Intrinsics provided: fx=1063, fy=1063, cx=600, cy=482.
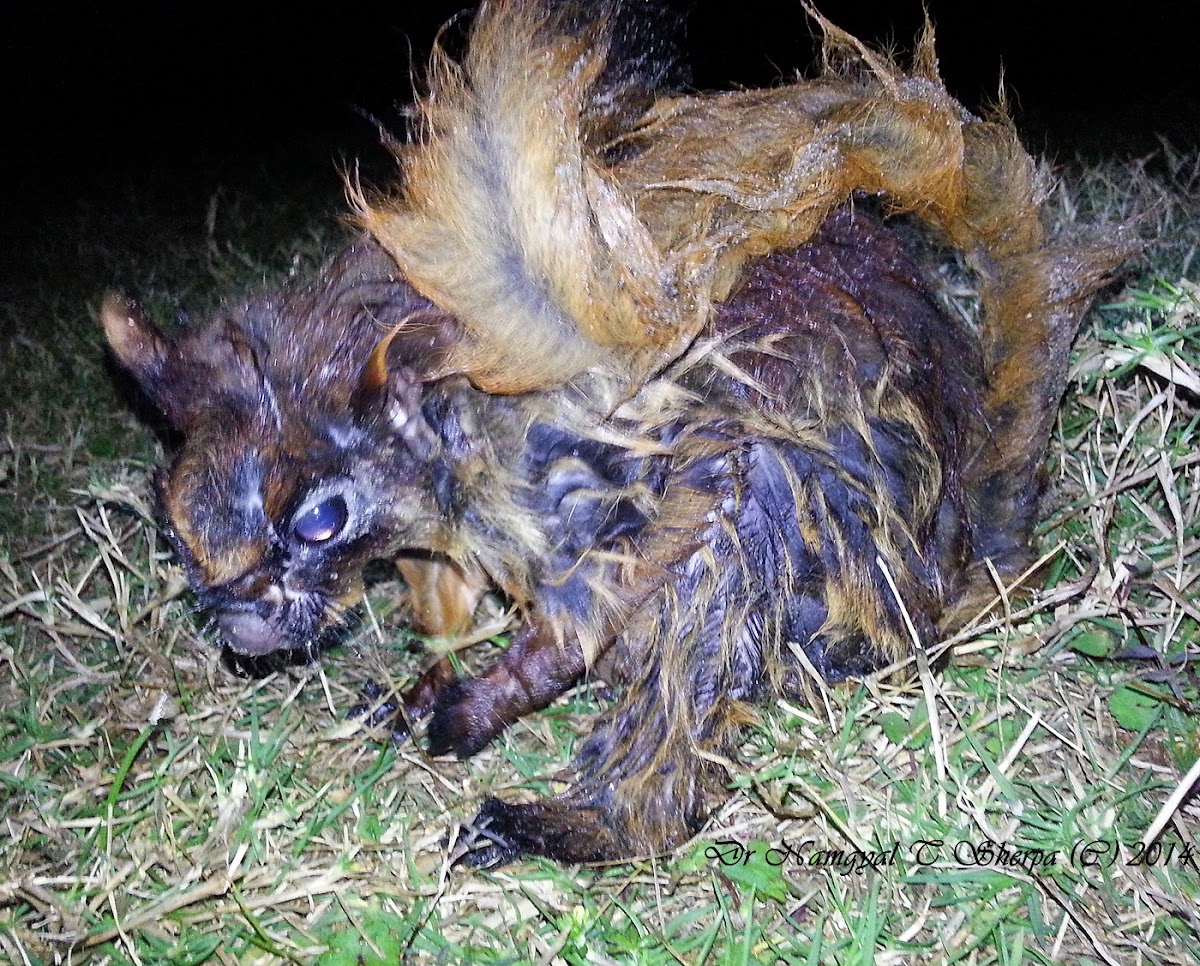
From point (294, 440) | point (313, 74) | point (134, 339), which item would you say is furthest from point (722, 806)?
point (313, 74)

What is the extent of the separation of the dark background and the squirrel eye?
2.79m

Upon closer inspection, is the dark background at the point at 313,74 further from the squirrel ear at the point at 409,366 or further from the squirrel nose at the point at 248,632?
the squirrel nose at the point at 248,632

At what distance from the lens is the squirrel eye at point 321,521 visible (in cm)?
205

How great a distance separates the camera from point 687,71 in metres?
2.49

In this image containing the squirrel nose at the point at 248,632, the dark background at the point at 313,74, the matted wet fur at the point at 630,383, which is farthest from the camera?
the dark background at the point at 313,74

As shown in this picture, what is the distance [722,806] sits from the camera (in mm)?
2244

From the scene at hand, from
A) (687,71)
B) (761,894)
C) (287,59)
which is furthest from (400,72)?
(761,894)

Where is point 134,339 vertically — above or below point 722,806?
above

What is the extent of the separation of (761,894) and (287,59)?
218 inches

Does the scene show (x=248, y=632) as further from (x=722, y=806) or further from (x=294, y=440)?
(x=722, y=806)

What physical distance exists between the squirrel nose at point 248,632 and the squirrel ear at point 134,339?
49cm

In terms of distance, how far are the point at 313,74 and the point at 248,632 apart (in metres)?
4.77

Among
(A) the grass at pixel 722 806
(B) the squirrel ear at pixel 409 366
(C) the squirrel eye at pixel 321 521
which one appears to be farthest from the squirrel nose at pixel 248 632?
(B) the squirrel ear at pixel 409 366

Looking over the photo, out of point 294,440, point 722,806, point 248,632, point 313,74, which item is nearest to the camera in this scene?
point 294,440
